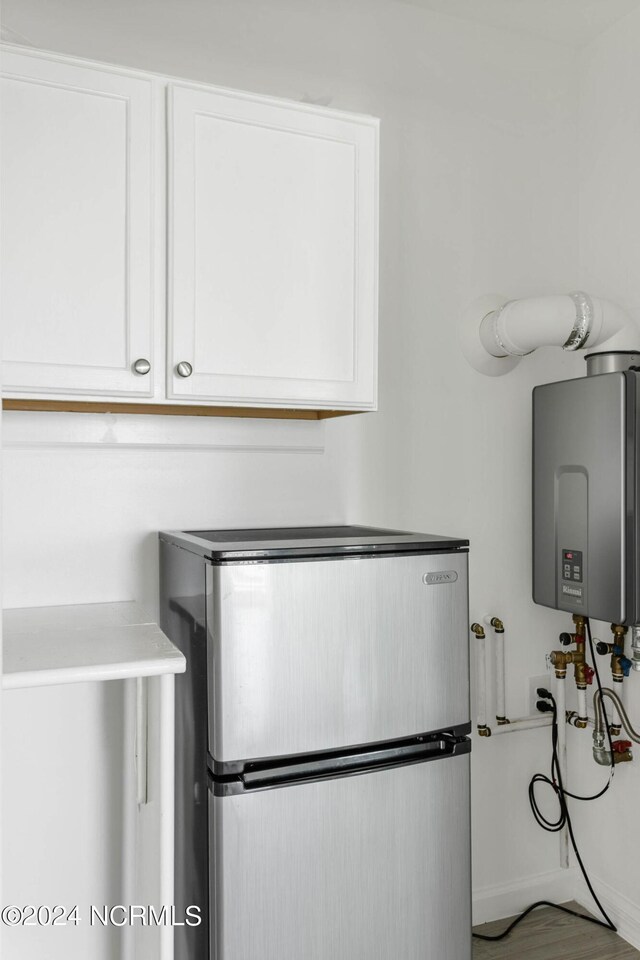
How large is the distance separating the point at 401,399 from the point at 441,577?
0.72m

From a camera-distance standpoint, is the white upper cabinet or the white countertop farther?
the white upper cabinet

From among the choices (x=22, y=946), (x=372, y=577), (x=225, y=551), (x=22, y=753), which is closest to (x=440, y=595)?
(x=372, y=577)

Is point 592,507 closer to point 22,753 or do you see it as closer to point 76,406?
point 76,406

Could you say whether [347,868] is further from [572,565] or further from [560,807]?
[560,807]

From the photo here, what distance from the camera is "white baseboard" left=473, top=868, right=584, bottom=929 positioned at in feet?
7.46

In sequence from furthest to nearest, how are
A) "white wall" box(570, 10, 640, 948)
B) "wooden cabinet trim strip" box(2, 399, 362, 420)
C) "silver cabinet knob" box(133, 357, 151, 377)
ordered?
"white wall" box(570, 10, 640, 948) → "wooden cabinet trim strip" box(2, 399, 362, 420) → "silver cabinet knob" box(133, 357, 151, 377)

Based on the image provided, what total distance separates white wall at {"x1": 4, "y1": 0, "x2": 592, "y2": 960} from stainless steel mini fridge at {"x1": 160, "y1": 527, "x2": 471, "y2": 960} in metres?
0.33

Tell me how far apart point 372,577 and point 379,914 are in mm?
696

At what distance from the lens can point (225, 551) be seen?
146cm

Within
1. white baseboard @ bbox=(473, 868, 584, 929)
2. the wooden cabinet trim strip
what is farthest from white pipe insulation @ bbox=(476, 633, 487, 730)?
the wooden cabinet trim strip

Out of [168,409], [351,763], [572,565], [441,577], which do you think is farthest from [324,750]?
[572,565]

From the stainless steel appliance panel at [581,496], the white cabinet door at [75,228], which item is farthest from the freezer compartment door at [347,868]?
the white cabinet door at [75,228]

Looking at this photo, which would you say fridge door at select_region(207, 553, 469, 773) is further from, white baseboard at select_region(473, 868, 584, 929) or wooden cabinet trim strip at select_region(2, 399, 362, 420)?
white baseboard at select_region(473, 868, 584, 929)

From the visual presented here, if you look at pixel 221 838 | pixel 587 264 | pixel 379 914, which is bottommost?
pixel 379 914
